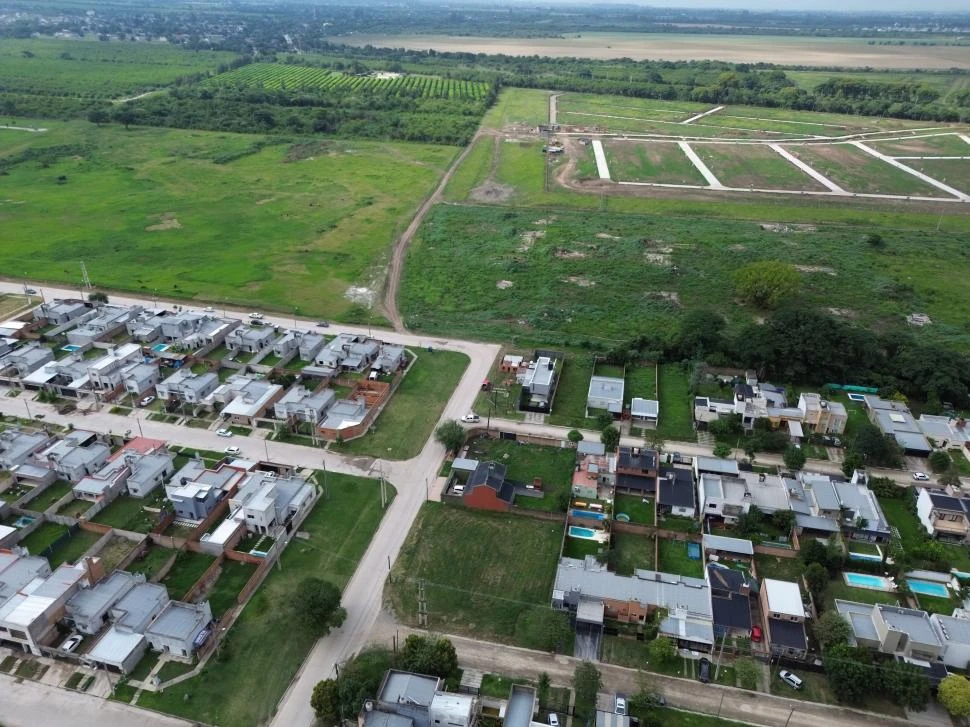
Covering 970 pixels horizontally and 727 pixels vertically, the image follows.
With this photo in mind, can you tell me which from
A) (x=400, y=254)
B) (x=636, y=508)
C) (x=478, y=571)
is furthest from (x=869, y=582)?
(x=400, y=254)

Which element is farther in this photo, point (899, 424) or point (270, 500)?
point (899, 424)

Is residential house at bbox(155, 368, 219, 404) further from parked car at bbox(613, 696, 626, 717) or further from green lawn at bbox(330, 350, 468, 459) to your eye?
parked car at bbox(613, 696, 626, 717)

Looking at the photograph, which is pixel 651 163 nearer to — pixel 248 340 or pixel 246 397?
pixel 248 340

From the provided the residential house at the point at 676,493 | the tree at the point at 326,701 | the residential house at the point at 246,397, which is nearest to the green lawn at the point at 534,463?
the residential house at the point at 676,493

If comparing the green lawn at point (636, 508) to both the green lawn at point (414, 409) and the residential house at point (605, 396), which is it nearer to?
the residential house at point (605, 396)

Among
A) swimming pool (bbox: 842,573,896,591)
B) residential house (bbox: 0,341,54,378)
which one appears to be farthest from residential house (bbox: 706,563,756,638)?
residential house (bbox: 0,341,54,378)

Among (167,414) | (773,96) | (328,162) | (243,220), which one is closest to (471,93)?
(328,162)
